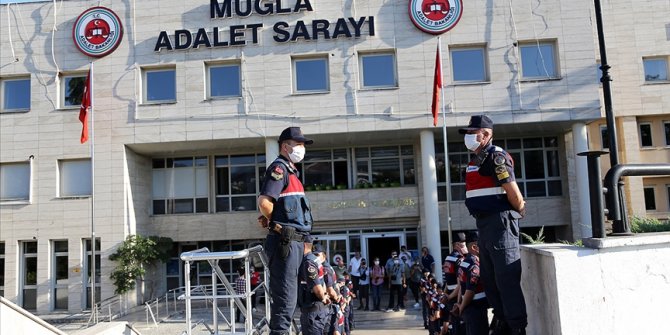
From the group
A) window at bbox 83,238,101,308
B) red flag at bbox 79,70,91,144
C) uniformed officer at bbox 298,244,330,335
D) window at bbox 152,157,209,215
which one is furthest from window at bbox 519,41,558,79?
window at bbox 83,238,101,308

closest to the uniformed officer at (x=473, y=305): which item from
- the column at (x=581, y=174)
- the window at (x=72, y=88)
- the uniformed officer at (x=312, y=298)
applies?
the uniformed officer at (x=312, y=298)

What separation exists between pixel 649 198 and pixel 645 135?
9.37ft

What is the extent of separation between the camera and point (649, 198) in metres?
24.0

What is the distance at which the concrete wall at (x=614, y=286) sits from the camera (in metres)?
3.17

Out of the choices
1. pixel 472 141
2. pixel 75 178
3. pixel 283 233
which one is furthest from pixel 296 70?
pixel 472 141

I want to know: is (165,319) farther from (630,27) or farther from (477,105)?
(630,27)

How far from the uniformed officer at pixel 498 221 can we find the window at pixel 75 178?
21334 millimetres

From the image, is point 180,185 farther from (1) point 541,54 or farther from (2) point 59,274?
(1) point 541,54

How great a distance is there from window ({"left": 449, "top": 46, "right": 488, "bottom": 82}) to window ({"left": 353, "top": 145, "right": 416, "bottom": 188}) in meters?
3.97

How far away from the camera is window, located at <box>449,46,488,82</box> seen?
69.4 ft

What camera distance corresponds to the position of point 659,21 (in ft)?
77.1

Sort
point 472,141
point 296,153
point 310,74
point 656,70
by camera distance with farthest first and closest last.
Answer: point 656,70 → point 310,74 → point 296,153 → point 472,141

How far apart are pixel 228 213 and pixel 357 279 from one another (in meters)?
7.55

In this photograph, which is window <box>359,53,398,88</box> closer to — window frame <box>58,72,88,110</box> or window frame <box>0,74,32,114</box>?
window frame <box>58,72,88,110</box>
